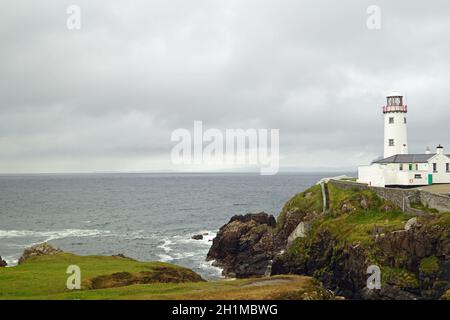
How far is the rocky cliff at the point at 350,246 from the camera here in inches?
1678

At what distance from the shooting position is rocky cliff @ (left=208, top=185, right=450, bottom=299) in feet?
140

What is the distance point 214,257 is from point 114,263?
2872cm

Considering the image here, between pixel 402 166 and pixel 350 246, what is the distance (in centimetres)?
2530

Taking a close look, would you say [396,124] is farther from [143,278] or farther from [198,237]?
[143,278]

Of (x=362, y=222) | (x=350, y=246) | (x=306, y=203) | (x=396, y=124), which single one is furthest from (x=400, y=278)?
(x=396, y=124)

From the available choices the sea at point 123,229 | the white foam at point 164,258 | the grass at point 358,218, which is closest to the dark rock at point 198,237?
the sea at point 123,229

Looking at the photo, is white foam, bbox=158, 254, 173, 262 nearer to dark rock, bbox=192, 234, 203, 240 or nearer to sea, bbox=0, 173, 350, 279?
sea, bbox=0, 173, 350, 279

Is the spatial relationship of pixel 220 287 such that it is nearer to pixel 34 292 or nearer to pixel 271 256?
pixel 34 292

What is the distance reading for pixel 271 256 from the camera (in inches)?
2598

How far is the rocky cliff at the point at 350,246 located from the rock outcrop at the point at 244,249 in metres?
0.15

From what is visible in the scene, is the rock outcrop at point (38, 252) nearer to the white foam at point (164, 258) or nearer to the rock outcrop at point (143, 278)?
the rock outcrop at point (143, 278)
